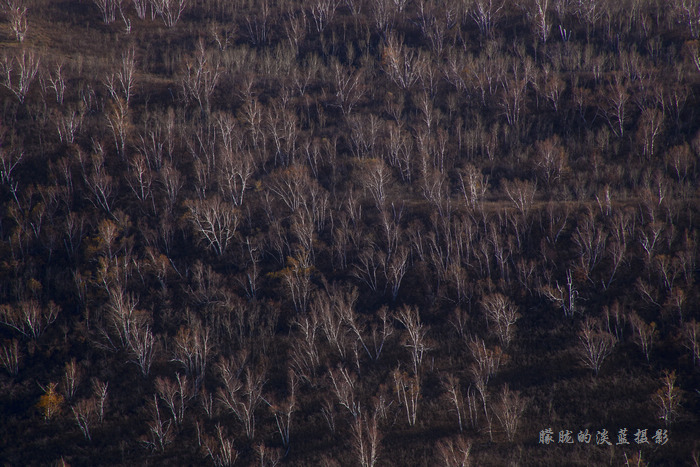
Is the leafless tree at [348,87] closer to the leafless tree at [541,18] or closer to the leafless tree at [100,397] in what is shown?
the leafless tree at [541,18]

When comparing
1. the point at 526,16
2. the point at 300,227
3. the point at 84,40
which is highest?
the point at 526,16

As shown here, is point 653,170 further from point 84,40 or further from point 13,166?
point 84,40

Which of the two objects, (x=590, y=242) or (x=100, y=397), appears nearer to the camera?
(x=100, y=397)

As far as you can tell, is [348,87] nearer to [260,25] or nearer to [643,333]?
[260,25]

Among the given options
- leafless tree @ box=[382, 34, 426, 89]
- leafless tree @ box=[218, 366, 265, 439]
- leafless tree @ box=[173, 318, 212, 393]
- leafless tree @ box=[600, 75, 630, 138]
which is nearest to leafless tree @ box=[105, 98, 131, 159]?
leafless tree @ box=[173, 318, 212, 393]

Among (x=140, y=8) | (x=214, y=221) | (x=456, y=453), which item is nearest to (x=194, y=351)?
(x=214, y=221)

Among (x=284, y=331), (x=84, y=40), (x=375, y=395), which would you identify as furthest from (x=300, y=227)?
(x=84, y=40)
